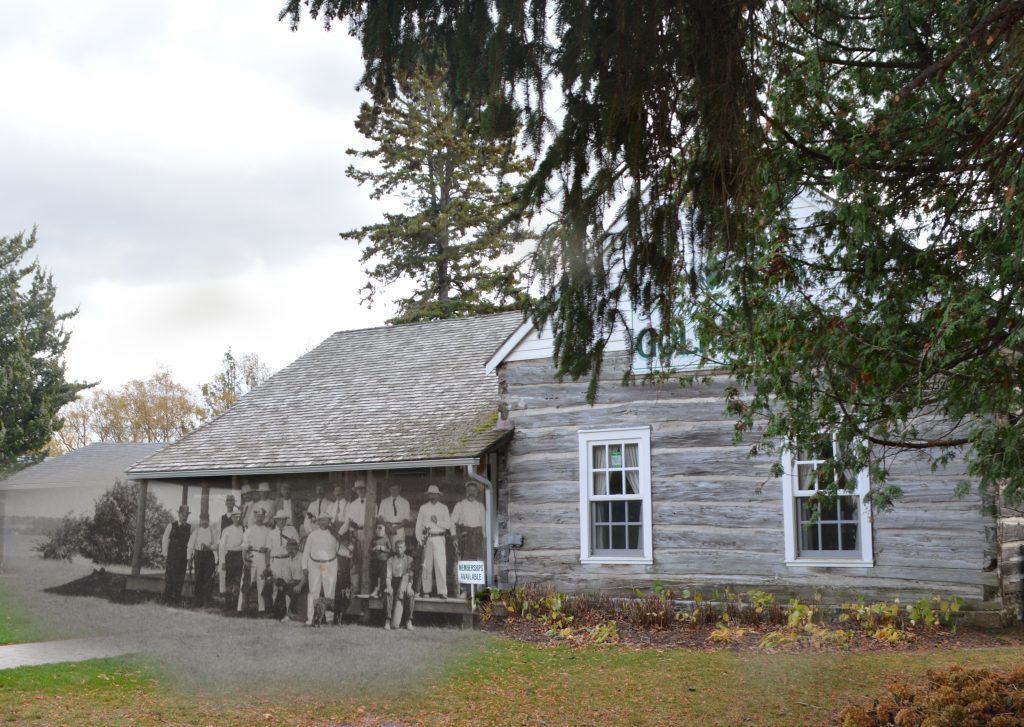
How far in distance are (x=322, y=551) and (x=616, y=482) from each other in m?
4.51

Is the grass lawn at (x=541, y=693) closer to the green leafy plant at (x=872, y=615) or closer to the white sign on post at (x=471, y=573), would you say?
the green leafy plant at (x=872, y=615)

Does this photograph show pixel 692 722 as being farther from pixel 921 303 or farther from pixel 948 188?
pixel 948 188

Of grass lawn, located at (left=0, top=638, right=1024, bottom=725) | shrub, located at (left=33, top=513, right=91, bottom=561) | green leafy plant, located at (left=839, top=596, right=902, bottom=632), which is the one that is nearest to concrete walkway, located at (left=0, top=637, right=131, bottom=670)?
grass lawn, located at (left=0, top=638, right=1024, bottom=725)

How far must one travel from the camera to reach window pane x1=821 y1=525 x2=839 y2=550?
1266cm

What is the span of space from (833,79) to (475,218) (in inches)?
806

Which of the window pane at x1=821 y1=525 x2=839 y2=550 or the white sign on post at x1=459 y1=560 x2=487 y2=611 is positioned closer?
the window pane at x1=821 y1=525 x2=839 y2=550

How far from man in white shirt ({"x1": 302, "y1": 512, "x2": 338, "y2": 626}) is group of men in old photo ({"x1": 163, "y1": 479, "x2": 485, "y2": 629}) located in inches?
0.6

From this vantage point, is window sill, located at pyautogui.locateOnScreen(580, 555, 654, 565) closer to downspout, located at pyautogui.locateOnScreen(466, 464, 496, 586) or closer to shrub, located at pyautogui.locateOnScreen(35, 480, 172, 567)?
downspout, located at pyautogui.locateOnScreen(466, 464, 496, 586)

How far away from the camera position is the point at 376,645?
500 inches

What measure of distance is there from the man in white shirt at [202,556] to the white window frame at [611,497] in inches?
246

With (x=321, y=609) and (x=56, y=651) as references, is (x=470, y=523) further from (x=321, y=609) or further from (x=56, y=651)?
(x=56, y=651)

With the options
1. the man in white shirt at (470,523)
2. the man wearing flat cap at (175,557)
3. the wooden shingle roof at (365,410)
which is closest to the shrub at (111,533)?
the man wearing flat cap at (175,557)

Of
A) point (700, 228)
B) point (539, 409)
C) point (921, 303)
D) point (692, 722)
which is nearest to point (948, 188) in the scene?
point (921, 303)

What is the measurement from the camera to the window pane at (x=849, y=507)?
41.0 feet
